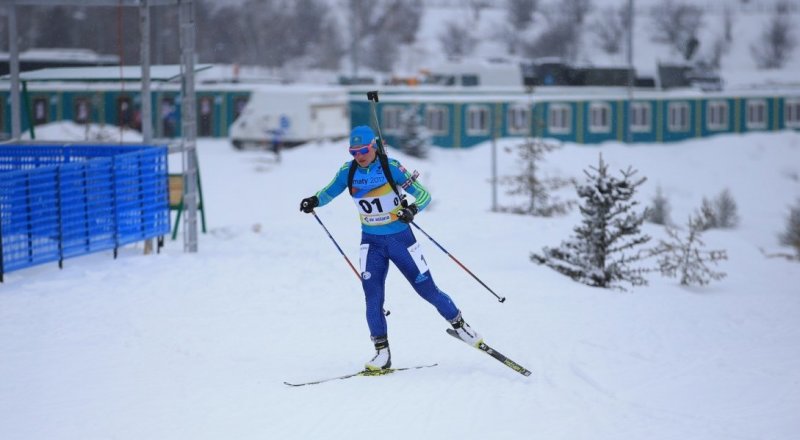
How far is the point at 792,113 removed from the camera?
166 feet

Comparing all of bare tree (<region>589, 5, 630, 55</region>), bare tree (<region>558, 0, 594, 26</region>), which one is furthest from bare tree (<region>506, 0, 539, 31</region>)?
bare tree (<region>589, 5, 630, 55</region>)

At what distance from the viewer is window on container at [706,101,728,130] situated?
163 feet

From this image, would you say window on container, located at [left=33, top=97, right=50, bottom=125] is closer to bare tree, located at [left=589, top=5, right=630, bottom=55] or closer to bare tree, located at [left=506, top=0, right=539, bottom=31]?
bare tree, located at [left=589, top=5, right=630, bottom=55]

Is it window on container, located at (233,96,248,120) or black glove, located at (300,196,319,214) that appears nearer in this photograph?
black glove, located at (300,196,319,214)

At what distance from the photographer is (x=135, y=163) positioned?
49.5ft

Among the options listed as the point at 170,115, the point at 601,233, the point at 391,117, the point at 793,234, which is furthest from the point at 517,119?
the point at 601,233

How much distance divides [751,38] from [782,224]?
5469 centimetres

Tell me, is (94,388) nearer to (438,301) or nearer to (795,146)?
(438,301)

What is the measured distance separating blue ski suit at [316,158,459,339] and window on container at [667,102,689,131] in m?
42.1

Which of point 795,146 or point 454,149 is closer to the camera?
point 454,149

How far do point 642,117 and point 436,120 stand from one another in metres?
10.3

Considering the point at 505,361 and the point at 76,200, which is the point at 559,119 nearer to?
the point at 76,200

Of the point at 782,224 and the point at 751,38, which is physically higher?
the point at 751,38

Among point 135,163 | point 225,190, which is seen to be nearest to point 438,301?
point 135,163
